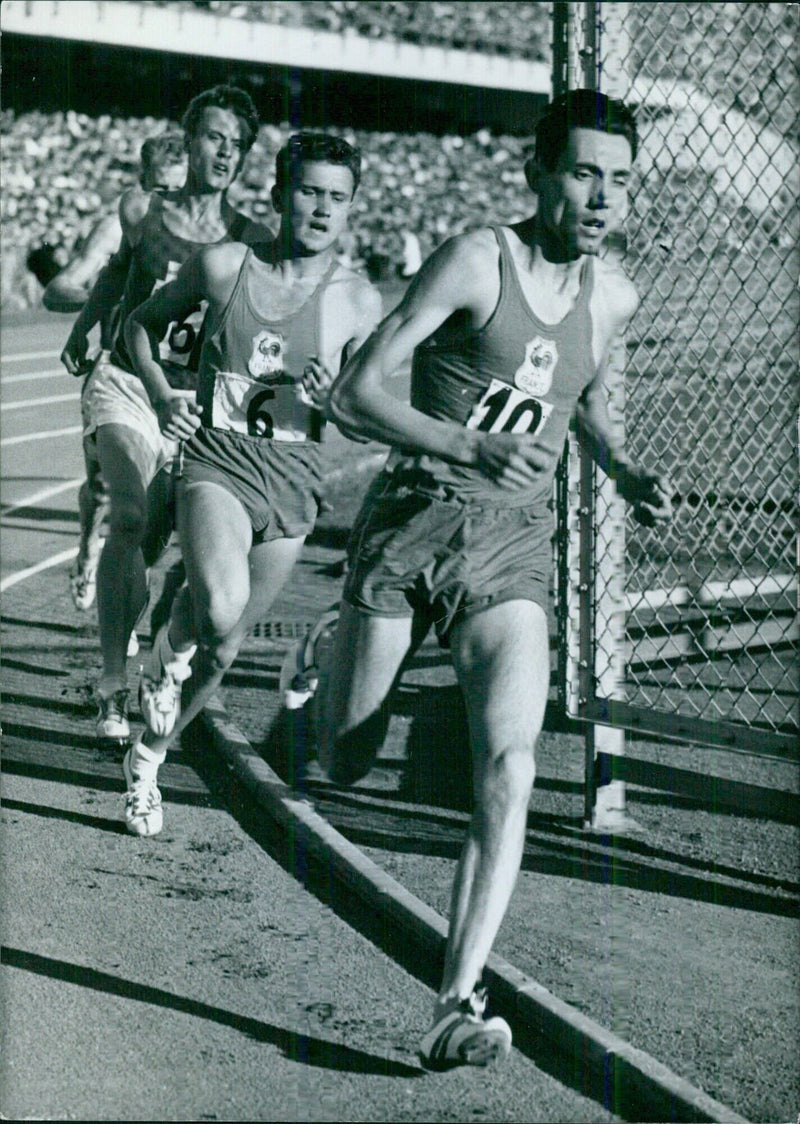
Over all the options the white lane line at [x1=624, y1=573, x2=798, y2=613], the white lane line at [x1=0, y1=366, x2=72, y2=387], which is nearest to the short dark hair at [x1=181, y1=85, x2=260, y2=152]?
the white lane line at [x1=624, y1=573, x2=798, y2=613]

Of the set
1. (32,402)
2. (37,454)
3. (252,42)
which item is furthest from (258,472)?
(252,42)

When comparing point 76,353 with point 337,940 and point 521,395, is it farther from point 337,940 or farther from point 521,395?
point 521,395

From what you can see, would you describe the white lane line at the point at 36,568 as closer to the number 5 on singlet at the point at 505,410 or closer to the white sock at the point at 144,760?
the white sock at the point at 144,760

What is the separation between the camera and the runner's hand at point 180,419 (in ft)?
18.8

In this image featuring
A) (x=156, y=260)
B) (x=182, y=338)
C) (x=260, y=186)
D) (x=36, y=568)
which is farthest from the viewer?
(x=260, y=186)

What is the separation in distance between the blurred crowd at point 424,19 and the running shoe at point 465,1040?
38.2 m

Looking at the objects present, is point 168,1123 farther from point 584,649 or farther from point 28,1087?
point 584,649

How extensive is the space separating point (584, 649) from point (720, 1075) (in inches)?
84.0

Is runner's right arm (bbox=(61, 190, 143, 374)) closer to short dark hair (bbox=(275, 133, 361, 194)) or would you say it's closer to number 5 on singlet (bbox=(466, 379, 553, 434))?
short dark hair (bbox=(275, 133, 361, 194))

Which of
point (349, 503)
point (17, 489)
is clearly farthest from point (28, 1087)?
point (17, 489)

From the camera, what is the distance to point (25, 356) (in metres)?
24.2

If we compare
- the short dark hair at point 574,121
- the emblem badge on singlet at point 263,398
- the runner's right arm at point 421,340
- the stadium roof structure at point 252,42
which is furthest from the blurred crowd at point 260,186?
the runner's right arm at point 421,340

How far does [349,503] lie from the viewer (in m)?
13.8

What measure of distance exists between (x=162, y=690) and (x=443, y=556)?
1990 mm
